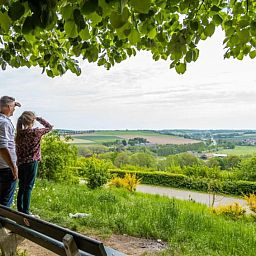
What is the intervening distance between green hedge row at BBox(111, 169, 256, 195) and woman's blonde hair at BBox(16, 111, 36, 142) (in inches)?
566

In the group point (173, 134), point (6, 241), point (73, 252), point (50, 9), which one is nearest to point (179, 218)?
point (6, 241)

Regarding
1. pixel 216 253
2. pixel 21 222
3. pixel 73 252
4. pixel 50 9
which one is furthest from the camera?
pixel 216 253

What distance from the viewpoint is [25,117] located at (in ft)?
15.9

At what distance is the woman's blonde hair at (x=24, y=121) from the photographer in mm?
4867

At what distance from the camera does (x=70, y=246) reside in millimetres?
2285

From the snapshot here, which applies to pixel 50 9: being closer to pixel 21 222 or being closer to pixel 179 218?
pixel 21 222

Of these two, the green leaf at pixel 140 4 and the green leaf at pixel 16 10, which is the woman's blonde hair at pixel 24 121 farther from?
the green leaf at pixel 140 4

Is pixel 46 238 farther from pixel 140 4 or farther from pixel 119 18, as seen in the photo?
pixel 140 4

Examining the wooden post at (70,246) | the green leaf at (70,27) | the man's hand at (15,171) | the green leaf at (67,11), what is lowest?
the wooden post at (70,246)

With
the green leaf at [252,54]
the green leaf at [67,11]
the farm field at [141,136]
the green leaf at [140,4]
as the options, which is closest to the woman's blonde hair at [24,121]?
the green leaf at [252,54]

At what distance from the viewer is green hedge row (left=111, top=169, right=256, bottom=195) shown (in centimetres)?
1981

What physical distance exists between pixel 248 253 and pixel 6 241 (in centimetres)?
290

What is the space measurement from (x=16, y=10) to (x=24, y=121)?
355cm

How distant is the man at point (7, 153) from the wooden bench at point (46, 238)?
886mm
